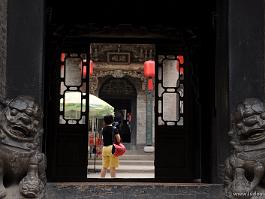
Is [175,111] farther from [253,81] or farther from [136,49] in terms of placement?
[136,49]

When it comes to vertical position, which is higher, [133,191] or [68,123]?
[68,123]

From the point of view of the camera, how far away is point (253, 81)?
4.36m

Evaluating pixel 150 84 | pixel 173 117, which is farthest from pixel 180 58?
pixel 150 84

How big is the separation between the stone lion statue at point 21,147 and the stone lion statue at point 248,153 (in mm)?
1668

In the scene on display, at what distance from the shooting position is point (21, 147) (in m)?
3.83

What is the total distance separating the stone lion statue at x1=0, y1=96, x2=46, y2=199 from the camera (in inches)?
149

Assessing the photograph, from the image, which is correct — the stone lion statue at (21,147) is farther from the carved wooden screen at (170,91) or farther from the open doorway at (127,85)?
the open doorway at (127,85)

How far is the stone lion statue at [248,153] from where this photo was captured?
153 inches

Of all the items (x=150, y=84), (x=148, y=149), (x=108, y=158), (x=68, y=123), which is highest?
(x=150, y=84)

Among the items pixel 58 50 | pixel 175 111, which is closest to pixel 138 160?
pixel 175 111

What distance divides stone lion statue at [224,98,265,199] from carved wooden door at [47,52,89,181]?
390 cm

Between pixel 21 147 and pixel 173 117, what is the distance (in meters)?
4.68

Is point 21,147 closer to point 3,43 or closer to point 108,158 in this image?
point 3,43

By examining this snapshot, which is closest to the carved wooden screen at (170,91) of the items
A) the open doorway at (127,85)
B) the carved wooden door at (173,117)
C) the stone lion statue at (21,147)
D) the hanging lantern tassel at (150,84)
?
the carved wooden door at (173,117)
